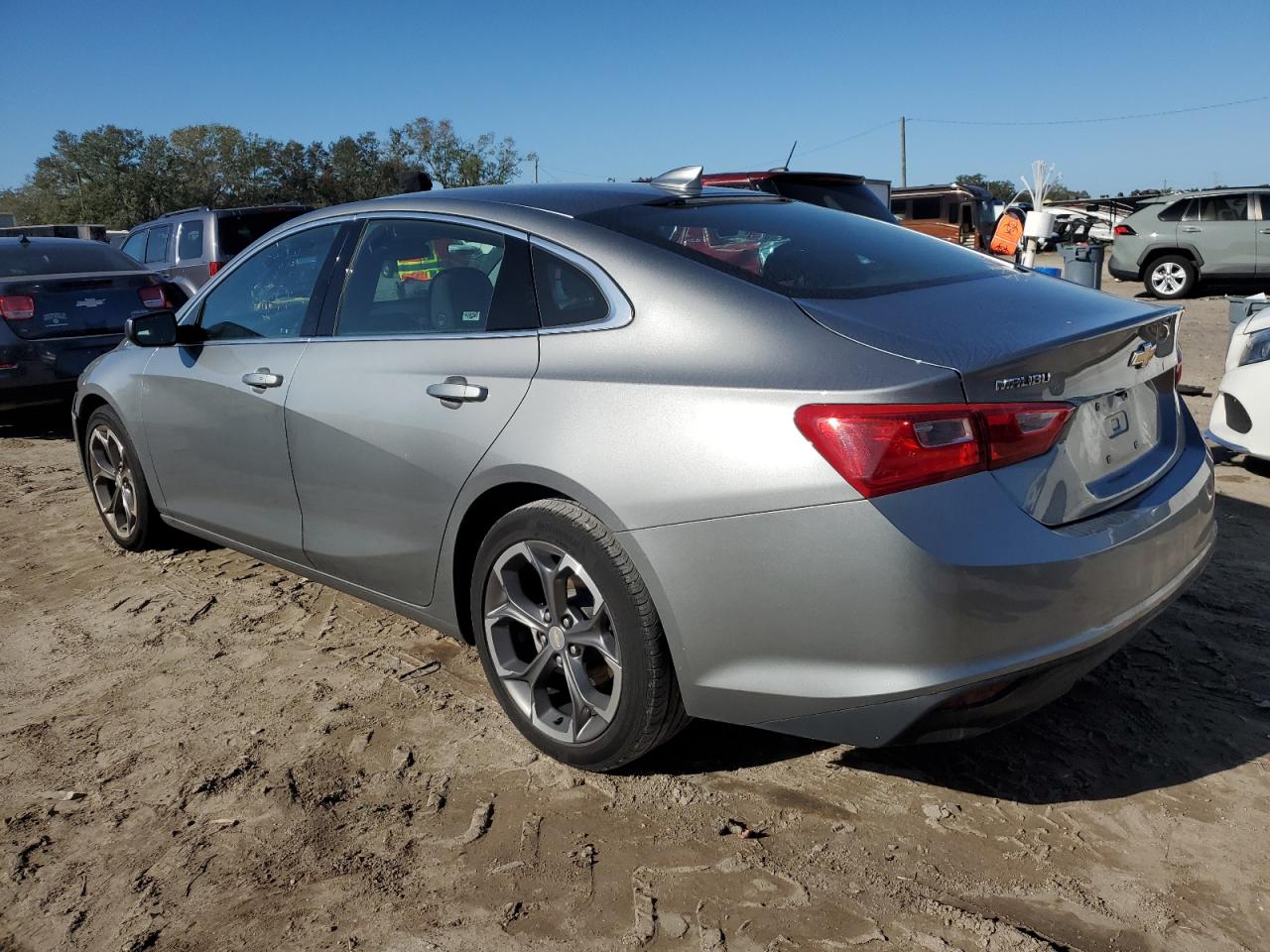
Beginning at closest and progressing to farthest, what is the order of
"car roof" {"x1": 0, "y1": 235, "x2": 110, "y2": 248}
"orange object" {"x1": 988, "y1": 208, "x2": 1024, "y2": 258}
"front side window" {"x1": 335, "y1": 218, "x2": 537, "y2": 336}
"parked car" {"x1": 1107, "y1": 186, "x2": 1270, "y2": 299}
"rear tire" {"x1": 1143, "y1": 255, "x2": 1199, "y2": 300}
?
"front side window" {"x1": 335, "y1": 218, "x2": 537, "y2": 336}
"car roof" {"x1": 0, "y1": 235, "x2": 110, "y2": 248}
"orange object" {"x1": 988, "y1": 208, "x2": 1024, "y2": 258}
"parked car" {"x1": 1107, "y1": 186, "x2": 1270, "y2": 299}
"rear tire" {"x1": 1143, "y1": 255, "x2": 1199, "y2": 300}

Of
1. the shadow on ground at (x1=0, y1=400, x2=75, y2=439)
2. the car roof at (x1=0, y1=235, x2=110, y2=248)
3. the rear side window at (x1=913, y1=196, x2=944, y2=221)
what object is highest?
the rear side window at (x1=913, y1=196, x2=944, y2=221)

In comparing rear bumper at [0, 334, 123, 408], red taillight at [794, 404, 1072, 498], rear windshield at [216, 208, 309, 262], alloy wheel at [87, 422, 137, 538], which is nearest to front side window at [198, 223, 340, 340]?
alloy wheel at [87, 422, 137, 538]

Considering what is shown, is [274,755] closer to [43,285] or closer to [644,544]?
[644,544]

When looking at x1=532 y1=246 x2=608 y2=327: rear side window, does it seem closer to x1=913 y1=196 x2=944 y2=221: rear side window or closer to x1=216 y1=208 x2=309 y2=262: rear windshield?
x1=216 y1=208 x2=309 y2=262: rear windshield

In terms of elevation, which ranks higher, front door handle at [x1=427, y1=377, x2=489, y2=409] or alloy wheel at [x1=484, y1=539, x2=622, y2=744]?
front door handle at [x1=427, y1=377, x2=489, y2=409]

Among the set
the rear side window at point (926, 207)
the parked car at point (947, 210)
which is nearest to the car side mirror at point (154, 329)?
the parked car at point (947, 210)

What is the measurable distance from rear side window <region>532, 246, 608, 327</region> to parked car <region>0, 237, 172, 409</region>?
6.52 m

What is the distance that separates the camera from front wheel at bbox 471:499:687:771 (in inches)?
101

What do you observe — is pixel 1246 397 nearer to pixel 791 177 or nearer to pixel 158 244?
pixel 791 177

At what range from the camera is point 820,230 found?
3223 mm

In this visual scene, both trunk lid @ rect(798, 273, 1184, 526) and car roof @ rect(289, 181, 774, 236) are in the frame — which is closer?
trunk lid @ rect(798, 273, 1184, 526)

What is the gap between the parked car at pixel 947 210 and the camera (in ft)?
75.4

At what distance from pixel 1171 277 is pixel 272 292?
16.3m

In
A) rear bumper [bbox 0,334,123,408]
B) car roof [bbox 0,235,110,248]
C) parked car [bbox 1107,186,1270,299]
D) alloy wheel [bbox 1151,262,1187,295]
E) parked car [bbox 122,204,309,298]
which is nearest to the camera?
rear bumper [bbox 0,334,123,408]
